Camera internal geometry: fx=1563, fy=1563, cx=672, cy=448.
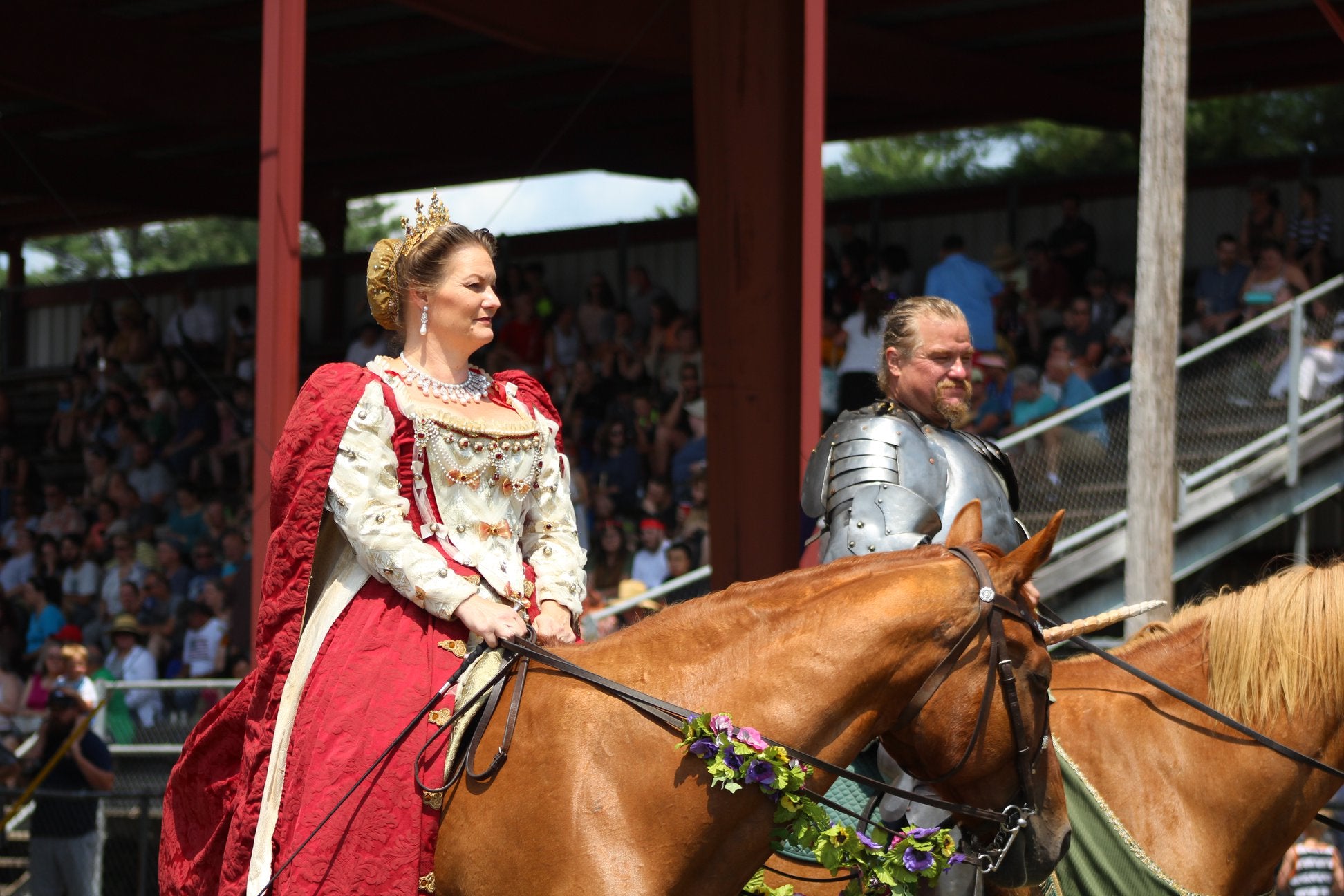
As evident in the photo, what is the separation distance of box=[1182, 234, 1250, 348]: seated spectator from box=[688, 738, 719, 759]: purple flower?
8235 mm

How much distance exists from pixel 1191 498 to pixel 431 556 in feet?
21.1

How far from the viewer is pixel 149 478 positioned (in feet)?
47.6

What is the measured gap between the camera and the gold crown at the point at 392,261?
3594mm

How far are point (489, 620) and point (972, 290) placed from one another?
7.45 m

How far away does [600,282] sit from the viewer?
14375 millimetres

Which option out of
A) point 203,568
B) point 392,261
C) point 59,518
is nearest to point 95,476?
point 59,518

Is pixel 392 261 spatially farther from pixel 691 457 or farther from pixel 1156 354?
pixel 691 457

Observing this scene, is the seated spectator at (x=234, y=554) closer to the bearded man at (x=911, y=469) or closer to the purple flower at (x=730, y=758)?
the bearded man at (x=911, y=469)

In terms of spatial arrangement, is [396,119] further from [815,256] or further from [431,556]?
[431,556]

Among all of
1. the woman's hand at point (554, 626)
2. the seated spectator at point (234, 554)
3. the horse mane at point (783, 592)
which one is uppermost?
the horse mane at point (783, 592)

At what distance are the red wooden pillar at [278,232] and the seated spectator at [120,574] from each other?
578 cm

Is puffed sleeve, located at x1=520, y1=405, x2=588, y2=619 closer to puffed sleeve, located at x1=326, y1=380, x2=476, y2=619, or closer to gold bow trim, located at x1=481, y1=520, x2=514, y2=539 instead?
gold bow trim, located at x1=481, y1=520, x2=514, y2=539

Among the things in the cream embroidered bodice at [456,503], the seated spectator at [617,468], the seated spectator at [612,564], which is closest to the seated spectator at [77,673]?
the seated spectator at [612,564]

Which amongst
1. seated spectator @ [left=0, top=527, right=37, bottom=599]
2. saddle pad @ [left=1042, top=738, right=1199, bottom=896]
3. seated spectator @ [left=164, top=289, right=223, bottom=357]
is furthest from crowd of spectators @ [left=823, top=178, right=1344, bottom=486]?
seated spectator @ [left=164, top=289, right=223, bottom=357]
